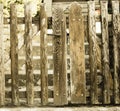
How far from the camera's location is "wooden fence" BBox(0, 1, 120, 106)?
4.00 metres

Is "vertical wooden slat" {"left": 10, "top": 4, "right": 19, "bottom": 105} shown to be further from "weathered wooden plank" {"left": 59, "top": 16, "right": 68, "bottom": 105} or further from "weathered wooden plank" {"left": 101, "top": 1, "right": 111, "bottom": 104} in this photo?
"weathered wooden plank" {"left": 101, "top": 1, "right": 111, "bottom": 104}

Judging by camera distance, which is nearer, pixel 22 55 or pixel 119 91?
pixel 119 91

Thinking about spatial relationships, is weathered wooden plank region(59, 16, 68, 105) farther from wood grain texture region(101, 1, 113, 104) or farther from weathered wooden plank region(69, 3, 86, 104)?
wood grain texture region(101, 1, 113, 104)

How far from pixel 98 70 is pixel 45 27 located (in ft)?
3.08

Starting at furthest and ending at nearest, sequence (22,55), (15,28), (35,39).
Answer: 1. (35,39)
2. (22,55)
3. (15,28)

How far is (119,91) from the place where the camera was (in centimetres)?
409

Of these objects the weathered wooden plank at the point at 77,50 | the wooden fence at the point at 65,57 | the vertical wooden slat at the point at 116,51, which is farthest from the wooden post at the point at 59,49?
the vertical wooden slat at the point at 116,51

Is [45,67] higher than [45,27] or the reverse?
the reverse

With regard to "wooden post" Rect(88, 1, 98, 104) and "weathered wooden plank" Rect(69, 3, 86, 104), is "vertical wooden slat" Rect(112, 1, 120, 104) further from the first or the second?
"weathered wooden plank" Rect(69, 3, 86, 104)

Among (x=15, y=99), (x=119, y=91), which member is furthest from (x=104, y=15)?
(x=15, y=99)

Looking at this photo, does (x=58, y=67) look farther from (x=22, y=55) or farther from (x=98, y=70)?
(x=22, y=55)

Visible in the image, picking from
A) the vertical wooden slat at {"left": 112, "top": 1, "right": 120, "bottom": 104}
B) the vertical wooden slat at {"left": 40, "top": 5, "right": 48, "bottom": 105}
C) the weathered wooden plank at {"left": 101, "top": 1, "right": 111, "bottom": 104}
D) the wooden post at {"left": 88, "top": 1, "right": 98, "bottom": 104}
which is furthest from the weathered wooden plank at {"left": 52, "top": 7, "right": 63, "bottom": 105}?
the vertical wooden slat at {"left": 112, "top": 1, "right": 120, "bottom": 104}

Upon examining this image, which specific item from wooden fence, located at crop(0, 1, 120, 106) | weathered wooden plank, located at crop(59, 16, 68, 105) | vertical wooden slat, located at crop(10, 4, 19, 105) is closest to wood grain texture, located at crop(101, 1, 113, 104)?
wooden fence, located at crop(0, 1, 120, 106)

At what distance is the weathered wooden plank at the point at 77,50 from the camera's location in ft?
13.2
